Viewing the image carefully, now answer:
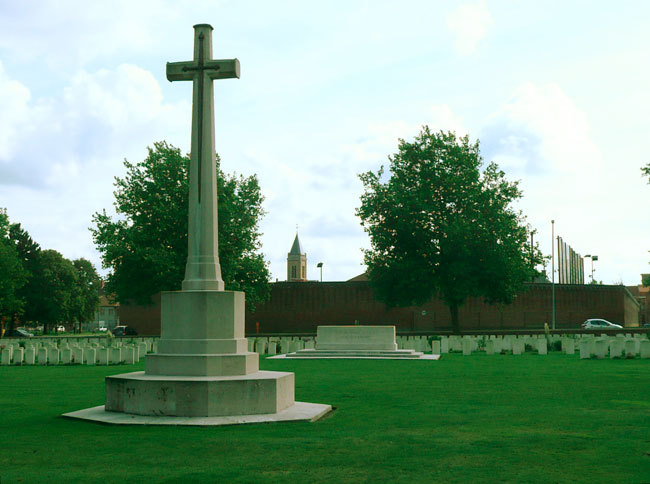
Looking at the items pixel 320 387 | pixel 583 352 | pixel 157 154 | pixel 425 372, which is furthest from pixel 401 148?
pixel 320 387

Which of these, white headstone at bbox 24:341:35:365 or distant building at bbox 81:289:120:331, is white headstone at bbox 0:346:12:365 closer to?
white headstone at bbox 24:341:35:365

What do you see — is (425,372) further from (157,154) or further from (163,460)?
(157,154)

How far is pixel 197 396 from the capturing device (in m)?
8.73

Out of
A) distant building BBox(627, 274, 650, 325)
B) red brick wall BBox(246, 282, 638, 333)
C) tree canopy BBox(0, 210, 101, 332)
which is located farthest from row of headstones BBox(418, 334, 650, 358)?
distant building BBox(627, 274, 650, 325)

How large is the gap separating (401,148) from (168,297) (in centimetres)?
2996

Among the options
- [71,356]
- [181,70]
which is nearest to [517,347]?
[71,356]

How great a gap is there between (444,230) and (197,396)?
27432 millimetres

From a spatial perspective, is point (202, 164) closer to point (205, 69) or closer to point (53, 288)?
point (205, 69)

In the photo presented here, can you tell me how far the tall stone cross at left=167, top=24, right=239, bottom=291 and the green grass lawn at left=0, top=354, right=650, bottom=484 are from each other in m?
2.71

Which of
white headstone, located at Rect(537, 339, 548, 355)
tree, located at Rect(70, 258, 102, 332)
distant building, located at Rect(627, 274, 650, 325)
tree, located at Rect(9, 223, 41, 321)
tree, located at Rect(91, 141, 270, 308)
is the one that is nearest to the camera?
white headstone, located at Rect(537, 339, 548, 355)

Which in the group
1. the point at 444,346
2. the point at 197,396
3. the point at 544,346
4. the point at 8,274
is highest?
the point at 8,274

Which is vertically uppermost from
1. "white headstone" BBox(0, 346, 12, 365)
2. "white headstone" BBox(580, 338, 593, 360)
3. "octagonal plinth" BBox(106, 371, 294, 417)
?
"octagonal plinth" BBox(106, 371, 294, 417)

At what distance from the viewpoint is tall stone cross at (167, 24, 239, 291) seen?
32.9ft

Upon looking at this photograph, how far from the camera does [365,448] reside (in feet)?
21.7
